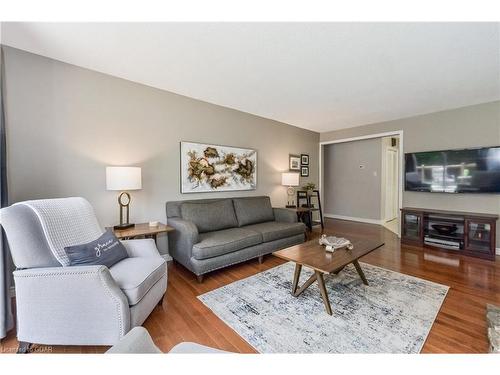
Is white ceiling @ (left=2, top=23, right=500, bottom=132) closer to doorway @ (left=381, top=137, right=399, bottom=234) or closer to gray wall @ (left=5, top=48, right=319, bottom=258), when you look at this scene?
gray wall @ (left=5, top=48, right=319, bottom=258)

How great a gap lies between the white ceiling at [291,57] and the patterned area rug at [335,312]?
2301 mm

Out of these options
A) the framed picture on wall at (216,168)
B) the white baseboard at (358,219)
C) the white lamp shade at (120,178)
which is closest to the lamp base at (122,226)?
the white lamp shade at (120,178)

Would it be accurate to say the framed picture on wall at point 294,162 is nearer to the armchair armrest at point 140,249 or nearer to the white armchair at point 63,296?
the armchair armrest at point 140,249

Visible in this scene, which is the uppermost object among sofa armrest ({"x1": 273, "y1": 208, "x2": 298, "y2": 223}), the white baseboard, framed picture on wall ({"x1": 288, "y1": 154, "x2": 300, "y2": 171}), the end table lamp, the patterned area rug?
framed picture on wall ({"x1": 288, "y1": 154, "x2": 300, "y2": 171})

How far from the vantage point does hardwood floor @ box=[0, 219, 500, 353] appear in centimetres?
151

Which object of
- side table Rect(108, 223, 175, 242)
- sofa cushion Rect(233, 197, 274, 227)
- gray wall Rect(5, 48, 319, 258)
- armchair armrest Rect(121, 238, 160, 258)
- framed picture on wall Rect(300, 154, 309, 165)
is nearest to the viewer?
armchair armrest Rect(121, 238, 160, 258)

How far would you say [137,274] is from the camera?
5.16ft

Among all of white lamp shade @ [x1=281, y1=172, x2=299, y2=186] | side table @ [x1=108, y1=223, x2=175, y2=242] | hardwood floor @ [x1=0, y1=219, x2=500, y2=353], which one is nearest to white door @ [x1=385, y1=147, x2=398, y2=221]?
hardwood floor @ [x1=0, y1=219, x2=500, y2=353]

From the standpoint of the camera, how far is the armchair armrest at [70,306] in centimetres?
133

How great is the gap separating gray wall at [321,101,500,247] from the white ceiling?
28 cm

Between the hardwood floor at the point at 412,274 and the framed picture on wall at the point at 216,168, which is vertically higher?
the framed picture on wall at the point at 216,168

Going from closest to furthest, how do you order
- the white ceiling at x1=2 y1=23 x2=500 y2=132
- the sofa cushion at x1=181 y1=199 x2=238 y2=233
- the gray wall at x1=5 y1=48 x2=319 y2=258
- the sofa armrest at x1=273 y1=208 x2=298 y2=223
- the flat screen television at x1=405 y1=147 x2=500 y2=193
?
the white ceiling at x1=2 y1=23 x2=500 y2=132 → the gray wall at x1=5 y1=48 x2=319 y2=258 → the sofa cushion at x1=181 y1=199 x2=238 y2=233 → the flat screen television at x1=405 y1=147 x2=500 y2=193 → the sofa armrest at x1=273 y1=208 x2=298 y2=223
